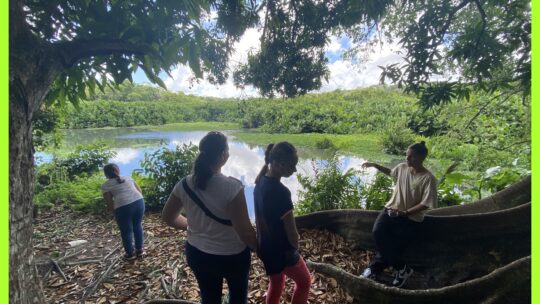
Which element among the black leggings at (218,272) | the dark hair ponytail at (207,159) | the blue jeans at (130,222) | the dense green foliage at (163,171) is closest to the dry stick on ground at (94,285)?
the blue jeans at (130,222)

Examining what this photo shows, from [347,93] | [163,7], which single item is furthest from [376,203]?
[347,93]

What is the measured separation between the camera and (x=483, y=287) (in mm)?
2191

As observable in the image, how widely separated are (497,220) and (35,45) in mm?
4342

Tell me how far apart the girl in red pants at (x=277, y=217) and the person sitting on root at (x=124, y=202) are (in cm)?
260

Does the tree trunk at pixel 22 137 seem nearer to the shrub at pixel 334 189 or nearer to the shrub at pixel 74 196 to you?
Answer: the shrub at pixel 334 189

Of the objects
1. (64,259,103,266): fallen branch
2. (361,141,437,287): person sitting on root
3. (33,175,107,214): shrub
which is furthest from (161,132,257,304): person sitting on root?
(33,175,107,214): shrub

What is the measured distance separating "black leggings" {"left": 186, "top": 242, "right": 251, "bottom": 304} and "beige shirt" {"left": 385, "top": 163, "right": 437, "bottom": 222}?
1852mm

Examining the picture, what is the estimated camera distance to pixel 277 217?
6.69ft

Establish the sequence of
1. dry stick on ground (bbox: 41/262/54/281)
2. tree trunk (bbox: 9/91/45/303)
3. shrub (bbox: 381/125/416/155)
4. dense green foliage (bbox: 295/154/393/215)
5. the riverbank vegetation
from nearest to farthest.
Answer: tree trunk (bbox: 9/91/45/303), dry stick on ground (bbox: 41/262/54/281), the riverbank vegetation, dense green foliage (bbox: 295/154/393/215), shrub (bbox: 381/125/416/155)

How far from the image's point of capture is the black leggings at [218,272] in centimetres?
191

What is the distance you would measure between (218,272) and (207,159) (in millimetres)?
734

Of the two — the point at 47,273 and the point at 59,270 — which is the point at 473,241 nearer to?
the point at 59,270

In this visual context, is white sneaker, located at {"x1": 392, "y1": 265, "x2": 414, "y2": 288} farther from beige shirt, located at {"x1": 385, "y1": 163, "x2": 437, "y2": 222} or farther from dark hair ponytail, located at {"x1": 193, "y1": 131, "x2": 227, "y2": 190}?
dark hair ponytail, located at {"x1": 193, "y1": 131, "x2": 227, "y2": 190}

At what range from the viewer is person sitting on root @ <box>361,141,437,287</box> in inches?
Result: 113
